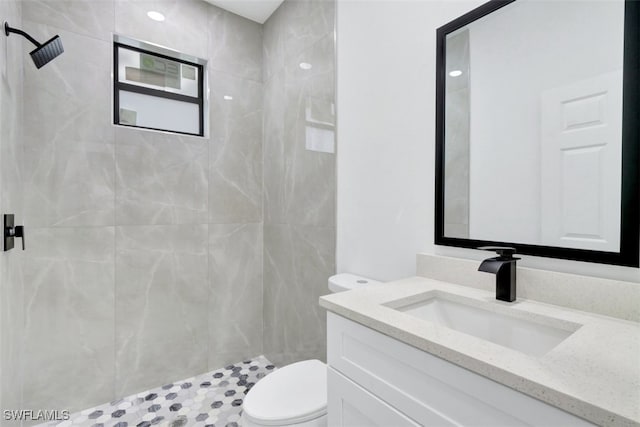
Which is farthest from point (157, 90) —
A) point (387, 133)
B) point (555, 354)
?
point (555, 354)

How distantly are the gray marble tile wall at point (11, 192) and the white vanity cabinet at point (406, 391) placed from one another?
4.25 feet

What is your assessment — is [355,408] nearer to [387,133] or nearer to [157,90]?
[387,133]

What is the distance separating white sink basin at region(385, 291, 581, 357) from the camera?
84cm

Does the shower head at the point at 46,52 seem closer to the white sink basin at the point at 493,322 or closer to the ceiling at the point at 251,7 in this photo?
the ceiling at the point at 251,7

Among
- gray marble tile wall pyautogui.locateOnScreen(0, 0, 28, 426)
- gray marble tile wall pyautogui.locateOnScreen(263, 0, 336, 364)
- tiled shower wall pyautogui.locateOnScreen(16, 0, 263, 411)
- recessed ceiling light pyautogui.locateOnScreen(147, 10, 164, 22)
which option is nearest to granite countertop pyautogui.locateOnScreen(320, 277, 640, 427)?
gray marble tile wall pyautogui.locateOnScreen(263, 0, 336, 364)

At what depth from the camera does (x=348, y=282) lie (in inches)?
60.6

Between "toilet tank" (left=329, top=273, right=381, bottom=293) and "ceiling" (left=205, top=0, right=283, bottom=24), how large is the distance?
2.01m

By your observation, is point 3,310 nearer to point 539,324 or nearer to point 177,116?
point 177,116

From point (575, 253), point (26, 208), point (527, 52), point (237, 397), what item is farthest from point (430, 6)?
point (237, 397)

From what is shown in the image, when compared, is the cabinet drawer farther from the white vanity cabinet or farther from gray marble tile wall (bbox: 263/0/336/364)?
gray marble tile wall (bbox: 263/0/336/364)

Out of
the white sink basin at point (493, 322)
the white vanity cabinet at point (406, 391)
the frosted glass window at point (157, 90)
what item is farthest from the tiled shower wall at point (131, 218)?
the white sink basin at point (493, 322)

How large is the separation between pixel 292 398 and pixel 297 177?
4.28 feet

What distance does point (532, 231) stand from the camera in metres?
1.00

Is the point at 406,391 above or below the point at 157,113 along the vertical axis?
below
